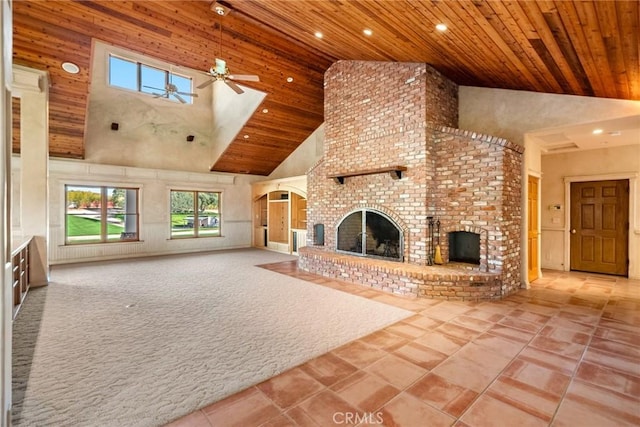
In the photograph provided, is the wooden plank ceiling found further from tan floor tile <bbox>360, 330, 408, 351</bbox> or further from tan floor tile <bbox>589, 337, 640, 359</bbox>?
tan floor tile <bbox>360, 330, 408, 351</bbox>

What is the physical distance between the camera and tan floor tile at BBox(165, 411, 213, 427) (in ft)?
6.15

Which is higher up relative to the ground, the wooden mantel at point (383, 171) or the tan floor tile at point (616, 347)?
the wooden mantel at point (383, 171)

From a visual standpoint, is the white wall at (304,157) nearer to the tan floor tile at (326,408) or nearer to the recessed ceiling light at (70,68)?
the recessed ceiling light at (70,68)

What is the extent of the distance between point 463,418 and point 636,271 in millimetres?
6330

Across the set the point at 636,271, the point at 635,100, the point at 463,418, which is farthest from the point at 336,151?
the point at 636,271

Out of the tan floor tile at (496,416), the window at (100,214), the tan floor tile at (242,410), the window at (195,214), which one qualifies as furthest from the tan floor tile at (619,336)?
the window at (100,214)

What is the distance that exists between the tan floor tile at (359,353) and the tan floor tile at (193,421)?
4.03 ft

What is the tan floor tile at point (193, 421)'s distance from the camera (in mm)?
1875

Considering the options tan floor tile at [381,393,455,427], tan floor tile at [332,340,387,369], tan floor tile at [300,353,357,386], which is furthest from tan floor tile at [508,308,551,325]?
tan floor tile at [300,353,357,386]

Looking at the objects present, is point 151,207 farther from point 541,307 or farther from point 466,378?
point 541,307

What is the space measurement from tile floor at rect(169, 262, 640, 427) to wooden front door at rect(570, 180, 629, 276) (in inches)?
112

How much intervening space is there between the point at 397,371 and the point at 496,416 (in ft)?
2.41

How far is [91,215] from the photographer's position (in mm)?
7895

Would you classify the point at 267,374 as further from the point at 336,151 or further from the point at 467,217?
the point at 336,151
